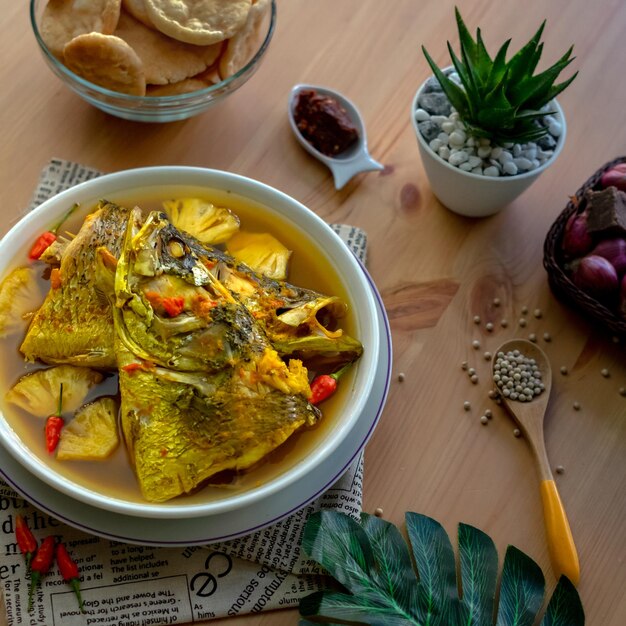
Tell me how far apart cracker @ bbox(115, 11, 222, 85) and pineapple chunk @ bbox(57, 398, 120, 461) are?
24.4 inches

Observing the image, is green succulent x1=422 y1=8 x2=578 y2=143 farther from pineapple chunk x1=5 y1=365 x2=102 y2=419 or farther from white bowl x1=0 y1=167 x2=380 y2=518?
pineapple chunk x1=5 y1=365 x2=102 y2=419

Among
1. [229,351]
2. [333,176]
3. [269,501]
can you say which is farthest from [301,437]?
[333,176]

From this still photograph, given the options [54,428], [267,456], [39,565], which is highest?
[267,456]

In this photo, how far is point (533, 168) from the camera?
1459 mm

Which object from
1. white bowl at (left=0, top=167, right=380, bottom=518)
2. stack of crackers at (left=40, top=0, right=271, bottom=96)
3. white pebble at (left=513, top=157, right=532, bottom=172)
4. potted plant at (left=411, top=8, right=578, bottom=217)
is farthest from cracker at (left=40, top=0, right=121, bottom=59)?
white pebble at (left=513, top=157, right=532, bottom=172)

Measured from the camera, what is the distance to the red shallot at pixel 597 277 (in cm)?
139

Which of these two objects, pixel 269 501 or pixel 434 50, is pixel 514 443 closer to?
pixel 269 501

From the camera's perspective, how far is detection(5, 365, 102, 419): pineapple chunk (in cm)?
122

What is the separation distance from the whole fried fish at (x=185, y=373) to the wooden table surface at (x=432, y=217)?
12.1 inches

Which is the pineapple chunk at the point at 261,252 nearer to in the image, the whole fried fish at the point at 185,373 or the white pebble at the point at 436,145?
the whole fried fish at the point at 185,373

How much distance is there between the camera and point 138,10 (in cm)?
141

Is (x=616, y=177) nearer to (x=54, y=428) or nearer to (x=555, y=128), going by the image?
(x=555, y=128)

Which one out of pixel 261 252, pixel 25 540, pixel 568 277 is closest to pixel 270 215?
pixel 261 252

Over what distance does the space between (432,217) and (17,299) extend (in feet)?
2.73
